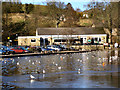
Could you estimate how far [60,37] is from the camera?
9725cm

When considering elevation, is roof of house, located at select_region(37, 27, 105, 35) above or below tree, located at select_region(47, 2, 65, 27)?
below

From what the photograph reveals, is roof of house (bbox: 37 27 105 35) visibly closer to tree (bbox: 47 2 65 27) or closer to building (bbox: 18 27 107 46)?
building (bbox: 18 27 107 46)

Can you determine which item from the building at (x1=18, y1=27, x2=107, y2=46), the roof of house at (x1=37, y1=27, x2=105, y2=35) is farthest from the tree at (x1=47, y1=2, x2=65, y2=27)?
the building at (x1=18, y1=27, x2=107, y2=46)

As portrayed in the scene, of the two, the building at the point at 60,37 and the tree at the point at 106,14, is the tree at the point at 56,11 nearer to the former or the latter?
the building at the point at 60,37

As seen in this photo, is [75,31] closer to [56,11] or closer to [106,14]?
[106,14]

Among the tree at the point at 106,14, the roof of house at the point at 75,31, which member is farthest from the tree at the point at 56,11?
the tree at the point at 106,14

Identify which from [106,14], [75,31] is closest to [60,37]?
[75,31]

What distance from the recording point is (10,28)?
105875mm

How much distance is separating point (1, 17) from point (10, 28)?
5481mm

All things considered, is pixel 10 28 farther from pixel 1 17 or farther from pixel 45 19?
pixel 45 19

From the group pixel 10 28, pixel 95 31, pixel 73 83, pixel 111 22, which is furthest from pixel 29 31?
pixel 73 83

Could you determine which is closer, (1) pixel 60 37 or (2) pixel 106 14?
(2) pixel 106 14

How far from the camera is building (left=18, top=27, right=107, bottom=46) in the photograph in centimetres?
9831

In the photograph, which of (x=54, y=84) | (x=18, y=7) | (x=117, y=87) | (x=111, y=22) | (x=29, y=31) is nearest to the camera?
(x=117, y=87)
